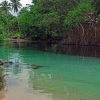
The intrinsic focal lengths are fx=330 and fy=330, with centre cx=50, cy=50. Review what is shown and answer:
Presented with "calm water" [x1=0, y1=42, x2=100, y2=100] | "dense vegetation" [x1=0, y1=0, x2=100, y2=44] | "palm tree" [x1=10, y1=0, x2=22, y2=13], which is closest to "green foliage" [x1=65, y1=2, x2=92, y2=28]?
"dense vegetation" [x1=0, y1=0, x2=100, y2=44]

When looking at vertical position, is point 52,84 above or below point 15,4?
below

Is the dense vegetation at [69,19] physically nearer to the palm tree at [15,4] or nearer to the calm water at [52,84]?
the calm water at [52,84]

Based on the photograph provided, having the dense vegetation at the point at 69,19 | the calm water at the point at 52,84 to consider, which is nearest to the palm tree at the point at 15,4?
the dense vegetation at the point at 69,19

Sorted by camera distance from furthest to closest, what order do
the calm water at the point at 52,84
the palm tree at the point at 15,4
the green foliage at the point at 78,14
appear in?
the palm tree at the point at 15,4
the green foliage at the point at 78,14
the calm water at the point at 52,84

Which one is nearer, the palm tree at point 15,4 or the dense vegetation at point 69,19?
the dense vegetation at point 69,19

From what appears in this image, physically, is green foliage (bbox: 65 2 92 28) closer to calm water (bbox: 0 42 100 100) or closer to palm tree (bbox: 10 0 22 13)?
calm water (bbox: 0 42 100 100)

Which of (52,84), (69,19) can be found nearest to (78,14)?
(69,19)

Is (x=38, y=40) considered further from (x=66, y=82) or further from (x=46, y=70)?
(x=66, y=82)

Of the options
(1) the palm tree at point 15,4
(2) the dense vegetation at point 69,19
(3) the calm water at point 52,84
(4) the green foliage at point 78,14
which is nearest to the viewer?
(3) the calm water at point 52,84

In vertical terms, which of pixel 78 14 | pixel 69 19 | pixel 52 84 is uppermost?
pixel 78 14

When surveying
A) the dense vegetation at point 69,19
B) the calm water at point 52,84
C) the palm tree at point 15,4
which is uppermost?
the palm tree at point 15,4

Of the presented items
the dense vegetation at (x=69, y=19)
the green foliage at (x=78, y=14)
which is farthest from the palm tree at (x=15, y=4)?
the green foliage at (x=78, y=14)

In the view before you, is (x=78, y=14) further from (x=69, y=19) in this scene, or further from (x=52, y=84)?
(x=52, y=84)

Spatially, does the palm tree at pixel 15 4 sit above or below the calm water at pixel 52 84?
above
